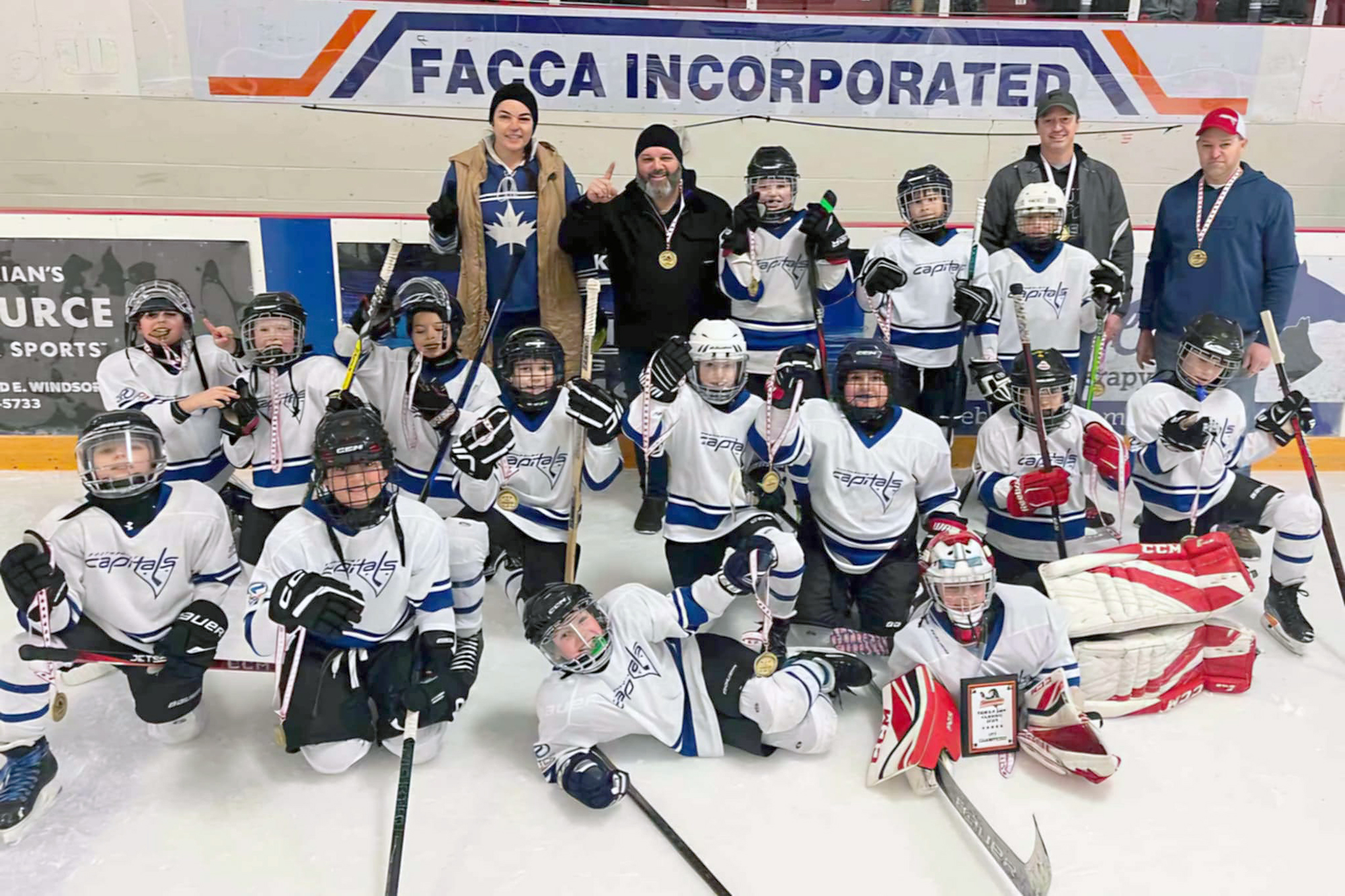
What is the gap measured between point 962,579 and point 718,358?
977 millimetres

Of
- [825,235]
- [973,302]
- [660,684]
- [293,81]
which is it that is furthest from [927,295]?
[293,81]

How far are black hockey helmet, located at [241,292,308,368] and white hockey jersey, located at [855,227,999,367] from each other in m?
2.02

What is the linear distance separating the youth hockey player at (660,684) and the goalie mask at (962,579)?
372 millimetres

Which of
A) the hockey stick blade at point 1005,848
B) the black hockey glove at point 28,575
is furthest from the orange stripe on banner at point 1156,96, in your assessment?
the black hockey glove at point 28,575

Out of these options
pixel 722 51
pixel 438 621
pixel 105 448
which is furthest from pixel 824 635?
pixel 722 51

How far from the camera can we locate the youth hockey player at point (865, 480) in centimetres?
302

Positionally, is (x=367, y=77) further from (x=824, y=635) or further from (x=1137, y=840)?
(x=1137, y=840)

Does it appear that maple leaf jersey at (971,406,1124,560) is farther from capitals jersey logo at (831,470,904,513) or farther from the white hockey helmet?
the white hockey helmet

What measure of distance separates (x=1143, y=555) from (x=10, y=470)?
188 inches

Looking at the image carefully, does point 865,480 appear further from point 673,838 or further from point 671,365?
point 673,838

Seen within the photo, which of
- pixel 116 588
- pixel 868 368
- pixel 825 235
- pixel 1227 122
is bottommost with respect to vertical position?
pixel 116 588

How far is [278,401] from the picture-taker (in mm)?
3188

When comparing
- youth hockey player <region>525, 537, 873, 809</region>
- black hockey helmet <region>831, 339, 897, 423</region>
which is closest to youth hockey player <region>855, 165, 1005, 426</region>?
black hockey helmet <region>831, 339, 897, 423</region>

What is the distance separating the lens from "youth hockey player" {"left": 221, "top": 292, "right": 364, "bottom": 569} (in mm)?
3109
